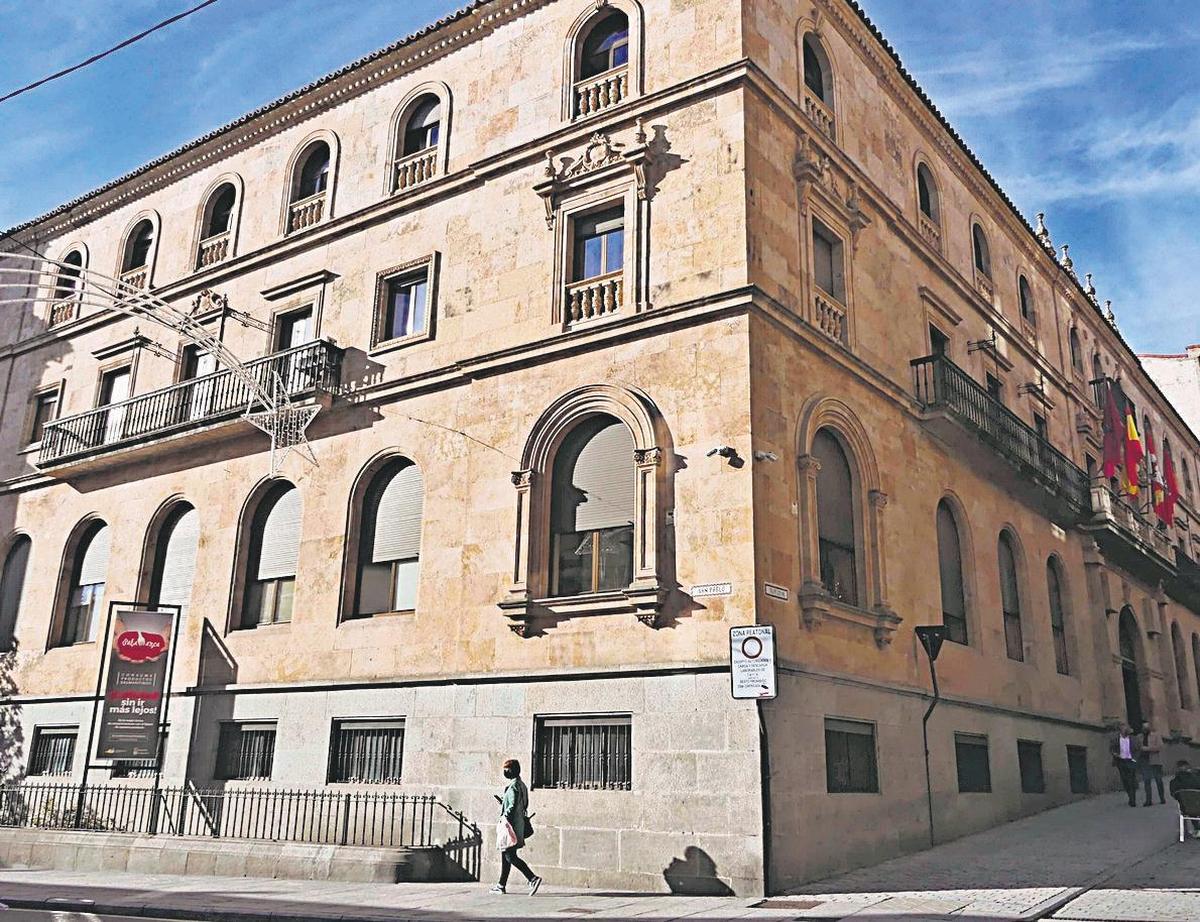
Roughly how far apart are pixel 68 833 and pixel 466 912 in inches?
352

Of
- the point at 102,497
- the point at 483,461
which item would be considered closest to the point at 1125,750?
the point at 483,461

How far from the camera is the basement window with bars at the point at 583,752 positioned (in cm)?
1467

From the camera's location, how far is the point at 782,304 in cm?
1628

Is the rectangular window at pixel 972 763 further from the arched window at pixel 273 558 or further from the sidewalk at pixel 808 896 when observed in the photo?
the arched window at pixel 273 558

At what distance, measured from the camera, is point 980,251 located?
2600 centimetres

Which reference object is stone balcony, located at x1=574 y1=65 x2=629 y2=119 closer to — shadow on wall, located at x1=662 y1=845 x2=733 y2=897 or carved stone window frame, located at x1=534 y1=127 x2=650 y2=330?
carved stone window frame, located at x1=534 y1=127 x2=650 y2=330

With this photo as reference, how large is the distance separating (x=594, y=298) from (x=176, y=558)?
1081 centimetres

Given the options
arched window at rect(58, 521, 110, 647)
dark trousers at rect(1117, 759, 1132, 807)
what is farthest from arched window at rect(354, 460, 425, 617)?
dark trousers at rect(1117, 759, 1132, 807)

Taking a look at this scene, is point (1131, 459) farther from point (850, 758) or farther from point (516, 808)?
point (516, 808)

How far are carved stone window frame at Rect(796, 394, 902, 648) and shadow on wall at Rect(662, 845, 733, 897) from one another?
3522 millimetres

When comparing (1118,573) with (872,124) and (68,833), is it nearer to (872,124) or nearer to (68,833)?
(872,124)

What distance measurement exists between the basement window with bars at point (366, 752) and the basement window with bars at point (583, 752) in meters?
2.83

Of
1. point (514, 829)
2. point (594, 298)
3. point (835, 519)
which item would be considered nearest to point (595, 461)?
point (594, 298)

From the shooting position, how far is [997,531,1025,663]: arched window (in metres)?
22.6
